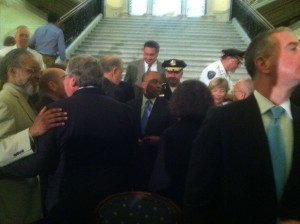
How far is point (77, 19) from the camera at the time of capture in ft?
40.0

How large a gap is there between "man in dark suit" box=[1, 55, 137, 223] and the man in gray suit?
3465 mm

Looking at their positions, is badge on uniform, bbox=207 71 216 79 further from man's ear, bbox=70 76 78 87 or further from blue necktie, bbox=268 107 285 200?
blue necktie, bbox=268 107 285 200

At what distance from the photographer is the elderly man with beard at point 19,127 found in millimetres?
2615

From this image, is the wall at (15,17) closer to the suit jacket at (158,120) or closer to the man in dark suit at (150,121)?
the man in dark suit at (150,121)

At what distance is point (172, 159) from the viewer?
2.86 metres

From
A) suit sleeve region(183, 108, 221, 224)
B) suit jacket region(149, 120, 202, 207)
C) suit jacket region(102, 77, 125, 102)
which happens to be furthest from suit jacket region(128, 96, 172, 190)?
suit sleeve region(183, 108, 221, 224)

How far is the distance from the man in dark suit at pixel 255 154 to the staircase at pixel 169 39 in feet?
27.5

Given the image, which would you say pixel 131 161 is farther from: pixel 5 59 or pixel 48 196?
pixel 5 59

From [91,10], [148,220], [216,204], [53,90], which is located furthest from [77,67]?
[91,10]

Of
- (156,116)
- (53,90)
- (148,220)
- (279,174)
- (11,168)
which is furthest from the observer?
(156,116)

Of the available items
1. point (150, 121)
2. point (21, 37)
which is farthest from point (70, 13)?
point (150, 121)

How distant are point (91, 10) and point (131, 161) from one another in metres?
11.9

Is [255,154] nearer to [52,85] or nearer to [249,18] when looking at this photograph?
[52,85]

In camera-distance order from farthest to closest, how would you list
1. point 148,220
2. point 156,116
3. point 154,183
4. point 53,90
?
1. point 156,116
2. point 53,90
3. point 154,183
4. point 148,220
